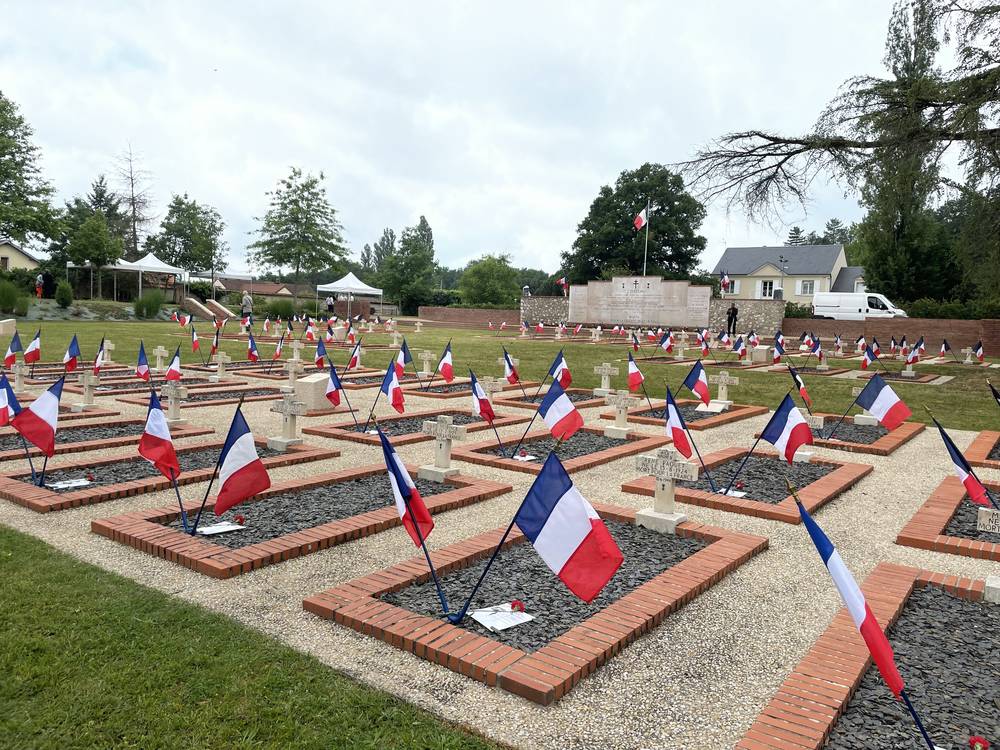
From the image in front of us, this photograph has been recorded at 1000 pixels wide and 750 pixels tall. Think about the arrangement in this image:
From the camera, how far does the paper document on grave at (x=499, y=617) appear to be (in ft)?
13.4

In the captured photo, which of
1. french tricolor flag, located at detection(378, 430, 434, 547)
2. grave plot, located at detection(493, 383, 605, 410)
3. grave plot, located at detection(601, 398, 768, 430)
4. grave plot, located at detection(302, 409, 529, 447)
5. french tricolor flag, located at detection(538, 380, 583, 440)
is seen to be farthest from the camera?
grave plot, located at detection(493, 383, 605, 410)

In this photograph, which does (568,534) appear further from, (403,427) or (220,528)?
(403,427)

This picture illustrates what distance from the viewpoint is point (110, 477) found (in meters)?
7.09

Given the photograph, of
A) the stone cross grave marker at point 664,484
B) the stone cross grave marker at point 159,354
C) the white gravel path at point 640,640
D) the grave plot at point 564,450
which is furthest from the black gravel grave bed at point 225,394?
the stone cross grave marker at point 664,484

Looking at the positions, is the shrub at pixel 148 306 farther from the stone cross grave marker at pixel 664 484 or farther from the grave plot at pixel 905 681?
the grave plot at pixel 905 681

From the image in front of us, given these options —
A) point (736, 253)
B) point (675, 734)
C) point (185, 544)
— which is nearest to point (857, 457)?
point (675, 734)

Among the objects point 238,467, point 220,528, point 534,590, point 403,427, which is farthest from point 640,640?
point 403,427

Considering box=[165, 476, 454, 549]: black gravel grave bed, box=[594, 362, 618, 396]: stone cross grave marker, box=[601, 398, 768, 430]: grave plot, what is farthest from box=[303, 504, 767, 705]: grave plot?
box=[594, 362, 618, 396]: stone cross grave marker

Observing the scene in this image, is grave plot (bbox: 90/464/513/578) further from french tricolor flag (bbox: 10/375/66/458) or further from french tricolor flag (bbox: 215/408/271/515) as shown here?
french tricolor flag (bbox: 10/375/66/458)

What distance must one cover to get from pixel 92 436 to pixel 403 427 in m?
3.88

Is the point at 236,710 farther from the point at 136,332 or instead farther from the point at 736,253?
the point at 736,253

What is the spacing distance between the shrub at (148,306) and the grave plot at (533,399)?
97.2 ft

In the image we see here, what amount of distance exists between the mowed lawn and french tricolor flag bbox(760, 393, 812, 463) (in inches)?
290

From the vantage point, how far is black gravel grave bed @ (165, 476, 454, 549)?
5.62m
